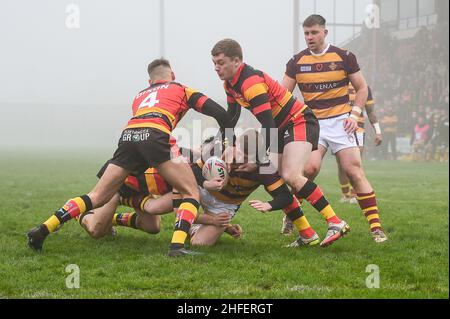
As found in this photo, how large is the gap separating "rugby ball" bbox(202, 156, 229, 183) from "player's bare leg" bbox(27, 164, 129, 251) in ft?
2.44

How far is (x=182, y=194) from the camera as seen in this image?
591 cm

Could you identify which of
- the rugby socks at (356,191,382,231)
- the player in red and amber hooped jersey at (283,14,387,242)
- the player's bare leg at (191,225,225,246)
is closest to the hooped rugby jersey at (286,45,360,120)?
the player in red and amber hooped jersey at (283,14,387,242)

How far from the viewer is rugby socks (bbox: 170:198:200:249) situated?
18.6 ft

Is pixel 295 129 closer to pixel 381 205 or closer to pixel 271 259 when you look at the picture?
pixel 271 259

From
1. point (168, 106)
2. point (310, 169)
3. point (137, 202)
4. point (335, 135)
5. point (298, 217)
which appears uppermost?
point (168, 106)

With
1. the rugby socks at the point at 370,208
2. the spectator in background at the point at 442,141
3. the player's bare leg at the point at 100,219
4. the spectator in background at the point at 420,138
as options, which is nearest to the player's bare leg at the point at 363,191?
the rugby socks at the point at 370,208

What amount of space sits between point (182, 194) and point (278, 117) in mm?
1228

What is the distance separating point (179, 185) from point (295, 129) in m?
1.27

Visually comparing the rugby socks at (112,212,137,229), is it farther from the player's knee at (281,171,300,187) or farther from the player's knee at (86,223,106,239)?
the player's knee at (281,171,300,187)

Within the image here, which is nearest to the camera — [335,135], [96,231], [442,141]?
[96,231]

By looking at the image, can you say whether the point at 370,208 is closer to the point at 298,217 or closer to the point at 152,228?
the point at 298,217

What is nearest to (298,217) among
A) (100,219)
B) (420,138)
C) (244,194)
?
(244,194)

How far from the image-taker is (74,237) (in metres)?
→ 6.89
